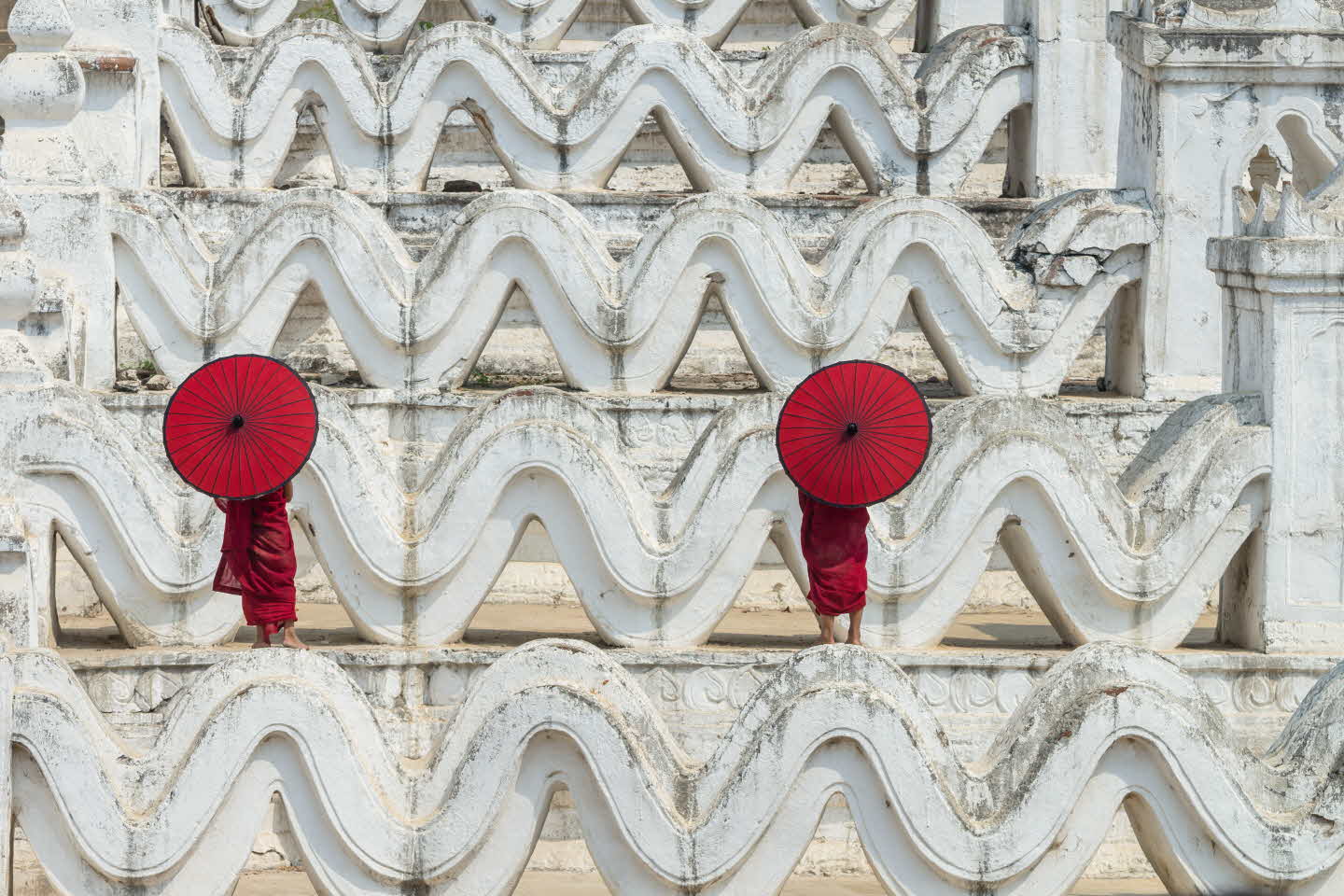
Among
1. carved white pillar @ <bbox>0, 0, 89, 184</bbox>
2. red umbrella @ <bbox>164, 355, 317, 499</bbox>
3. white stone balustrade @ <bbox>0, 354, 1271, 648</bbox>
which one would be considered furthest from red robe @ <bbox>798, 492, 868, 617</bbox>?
carved white pillar @ <bbox>0, 0, 89, 184</bbox>

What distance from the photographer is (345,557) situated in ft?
30.2

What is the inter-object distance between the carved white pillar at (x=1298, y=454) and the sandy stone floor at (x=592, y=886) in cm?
104

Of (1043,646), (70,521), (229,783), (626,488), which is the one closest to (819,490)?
(626,488)

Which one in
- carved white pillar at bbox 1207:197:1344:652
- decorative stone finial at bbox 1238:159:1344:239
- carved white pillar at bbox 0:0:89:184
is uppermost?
carved white pillar at bbox 0:0:89:184

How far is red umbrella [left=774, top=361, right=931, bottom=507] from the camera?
27.4 feet

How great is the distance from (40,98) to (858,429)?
392 centimetres

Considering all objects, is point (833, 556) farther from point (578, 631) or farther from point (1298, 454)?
point (1298, 454)

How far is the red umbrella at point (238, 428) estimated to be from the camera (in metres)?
8.27

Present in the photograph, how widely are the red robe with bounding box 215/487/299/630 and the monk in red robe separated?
1.78 metres

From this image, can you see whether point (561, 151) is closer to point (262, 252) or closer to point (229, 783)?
point (262, 252)

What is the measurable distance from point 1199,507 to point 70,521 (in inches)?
162

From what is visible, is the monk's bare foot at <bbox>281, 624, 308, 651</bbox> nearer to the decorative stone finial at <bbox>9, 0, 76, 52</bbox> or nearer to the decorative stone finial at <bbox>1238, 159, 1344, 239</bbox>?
the decorative stone finial at <bbox>9, 0, 76, 52</bbox>

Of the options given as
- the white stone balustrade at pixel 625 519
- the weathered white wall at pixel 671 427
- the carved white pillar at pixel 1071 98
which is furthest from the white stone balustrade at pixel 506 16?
the white stone balustrade at pixel 625 519

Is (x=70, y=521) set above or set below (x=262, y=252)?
below
